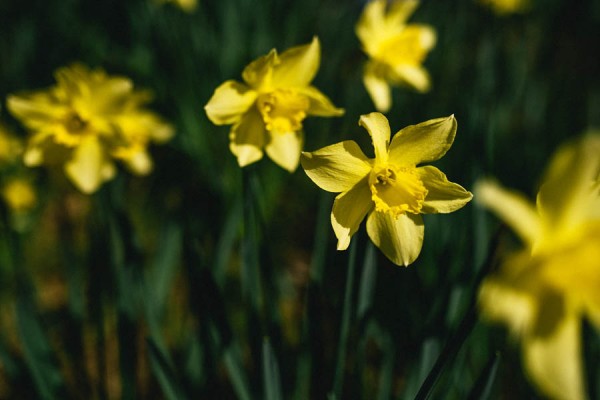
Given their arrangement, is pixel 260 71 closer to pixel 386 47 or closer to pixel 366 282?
pixel 366 282

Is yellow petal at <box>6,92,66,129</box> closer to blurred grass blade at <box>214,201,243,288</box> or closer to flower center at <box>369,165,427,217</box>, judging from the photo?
blurred grass blade at <box>214,201,243,288</box>

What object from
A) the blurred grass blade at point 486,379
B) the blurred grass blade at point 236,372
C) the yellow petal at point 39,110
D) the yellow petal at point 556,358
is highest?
the yellow petal at point 39,110

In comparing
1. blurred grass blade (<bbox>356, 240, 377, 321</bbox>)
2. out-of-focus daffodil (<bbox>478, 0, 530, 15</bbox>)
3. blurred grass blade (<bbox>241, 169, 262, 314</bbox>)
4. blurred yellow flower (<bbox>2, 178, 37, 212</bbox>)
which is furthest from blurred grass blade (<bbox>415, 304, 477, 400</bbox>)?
out-of-focus daffodil (<bbox>478, 0, 530, 15</bbox>)

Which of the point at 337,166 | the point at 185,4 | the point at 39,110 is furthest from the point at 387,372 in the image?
the point at 185,4

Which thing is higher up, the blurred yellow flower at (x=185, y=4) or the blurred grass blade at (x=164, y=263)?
the blurred yellow flower at (x=185, y=4)

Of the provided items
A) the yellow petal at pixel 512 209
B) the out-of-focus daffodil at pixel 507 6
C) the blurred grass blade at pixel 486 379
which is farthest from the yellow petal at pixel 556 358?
the out-of-focus daffodil at pixel 507 6

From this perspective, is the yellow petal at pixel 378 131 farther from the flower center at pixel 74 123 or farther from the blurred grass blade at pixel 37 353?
the blurred grass blade at pixel 37 353

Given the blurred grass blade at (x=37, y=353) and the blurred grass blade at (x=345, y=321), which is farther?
the blurred grass blade at (x=37, y=353)

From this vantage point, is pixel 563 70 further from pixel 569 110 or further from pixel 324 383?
pixel 324 383
